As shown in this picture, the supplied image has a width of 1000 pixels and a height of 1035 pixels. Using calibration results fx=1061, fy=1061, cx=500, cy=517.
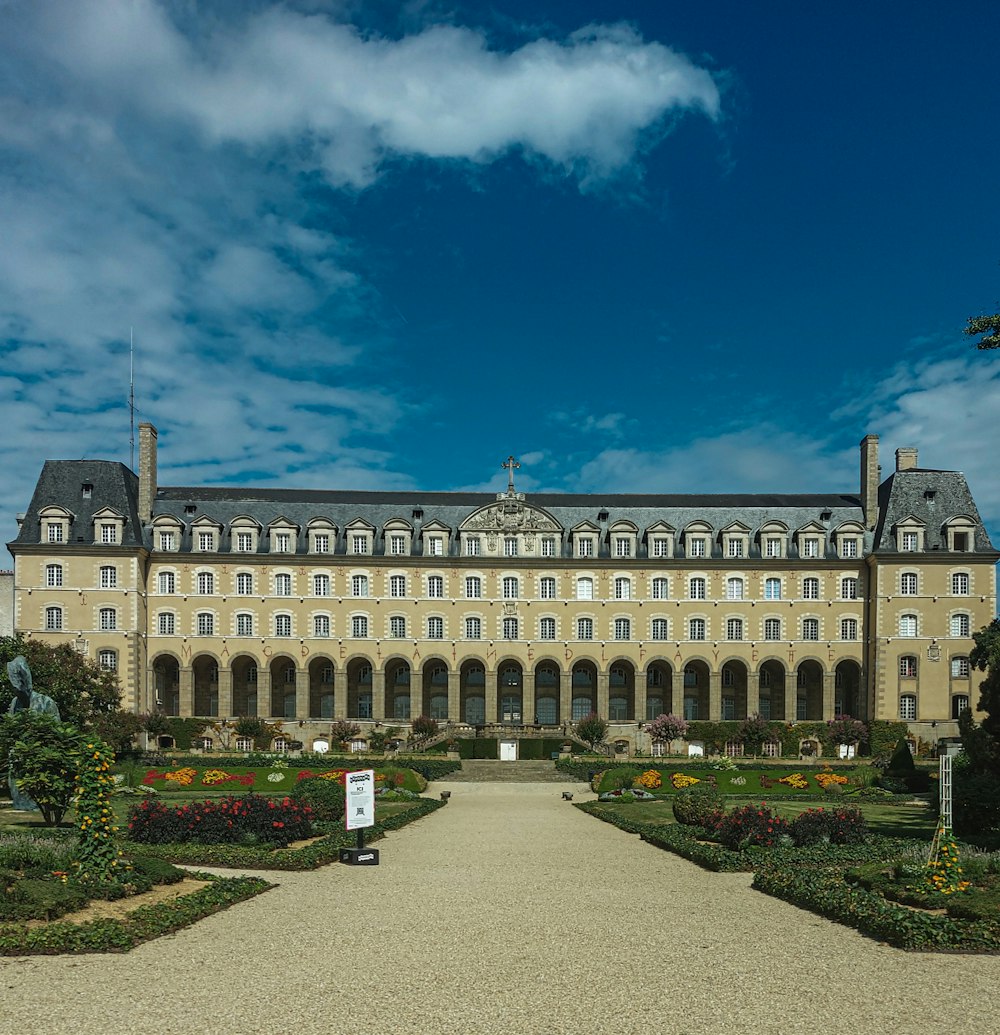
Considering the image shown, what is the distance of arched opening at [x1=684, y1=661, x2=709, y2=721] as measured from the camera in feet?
178

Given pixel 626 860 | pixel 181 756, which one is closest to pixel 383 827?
pixel 626 860

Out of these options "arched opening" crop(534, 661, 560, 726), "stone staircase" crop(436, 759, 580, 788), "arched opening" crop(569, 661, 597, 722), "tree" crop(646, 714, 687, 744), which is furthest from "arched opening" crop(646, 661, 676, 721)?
"stone staircase" crop(436, 759, 580, 788)

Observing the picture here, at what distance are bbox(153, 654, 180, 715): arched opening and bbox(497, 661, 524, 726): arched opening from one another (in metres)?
16.2

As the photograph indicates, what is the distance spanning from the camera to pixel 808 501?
55.3 metres

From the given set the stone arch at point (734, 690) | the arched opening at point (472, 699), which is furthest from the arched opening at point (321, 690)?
the stone arch at point (734, 690)

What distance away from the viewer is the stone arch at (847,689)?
52.7m

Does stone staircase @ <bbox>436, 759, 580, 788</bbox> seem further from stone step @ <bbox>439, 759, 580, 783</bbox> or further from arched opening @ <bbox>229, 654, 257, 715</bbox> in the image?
arched opening @ <bbox>229, 654, 257, 715</bbox>

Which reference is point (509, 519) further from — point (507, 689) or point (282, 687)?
point (282, 687)

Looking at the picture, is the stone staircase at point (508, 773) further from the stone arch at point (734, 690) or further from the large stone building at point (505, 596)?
the stone arch at point (734, 690)

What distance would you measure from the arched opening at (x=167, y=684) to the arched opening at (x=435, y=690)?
40.6 ft

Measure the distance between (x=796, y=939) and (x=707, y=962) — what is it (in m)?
1.44

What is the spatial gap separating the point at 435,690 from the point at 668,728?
1287cm

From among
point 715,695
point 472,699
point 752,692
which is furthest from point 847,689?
point 472,699

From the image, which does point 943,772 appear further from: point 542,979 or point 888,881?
point 542,979
